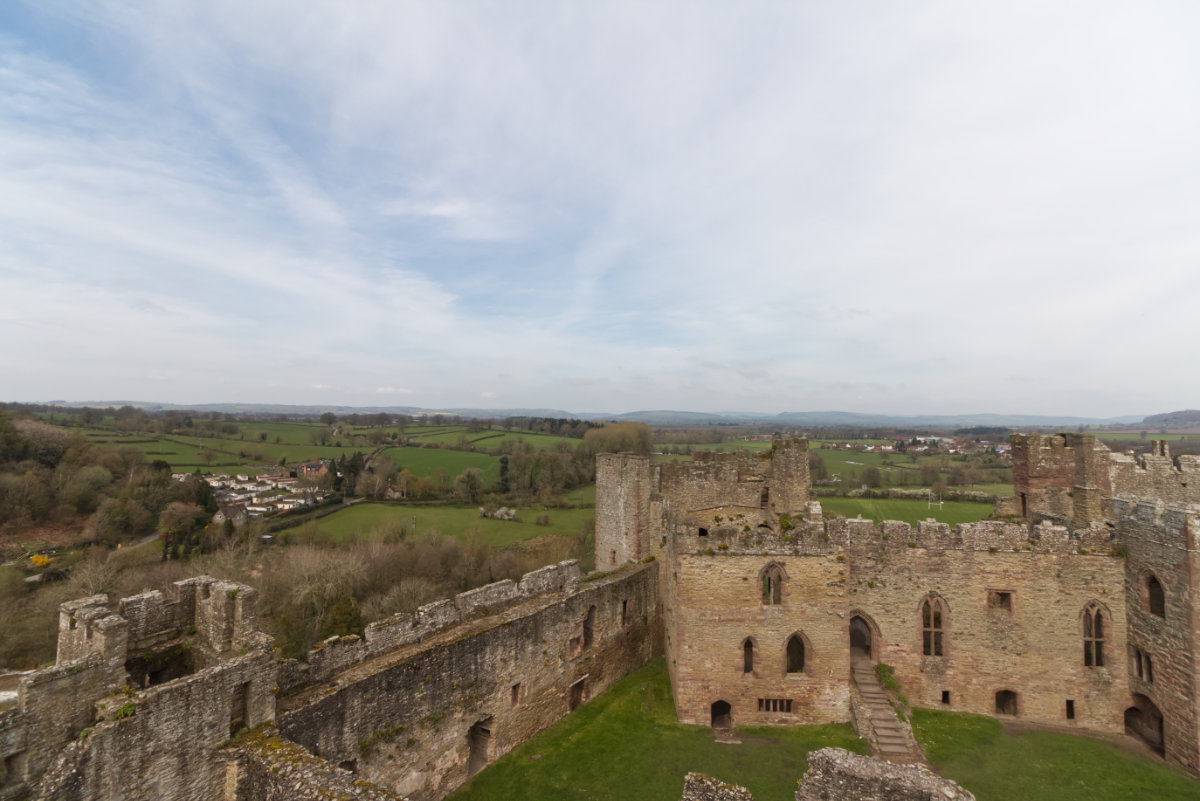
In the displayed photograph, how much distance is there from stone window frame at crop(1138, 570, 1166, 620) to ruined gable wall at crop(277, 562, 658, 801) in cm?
1338

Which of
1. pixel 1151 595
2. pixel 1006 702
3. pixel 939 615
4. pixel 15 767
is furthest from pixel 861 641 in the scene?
pixel 15 767

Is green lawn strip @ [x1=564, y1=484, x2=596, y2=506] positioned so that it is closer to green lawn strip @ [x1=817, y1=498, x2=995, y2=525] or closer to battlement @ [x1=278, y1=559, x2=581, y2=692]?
green lawn strip @ [x1=817, y1=498, x2=995, y2=525]

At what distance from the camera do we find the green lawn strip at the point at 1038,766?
11.1m

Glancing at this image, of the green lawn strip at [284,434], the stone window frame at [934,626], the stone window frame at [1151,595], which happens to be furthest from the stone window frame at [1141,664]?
the green lawn strip at [284,434]

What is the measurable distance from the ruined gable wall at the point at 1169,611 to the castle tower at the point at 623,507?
13212 mm

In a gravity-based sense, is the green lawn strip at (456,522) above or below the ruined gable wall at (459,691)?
below

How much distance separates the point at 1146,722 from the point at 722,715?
10.9 meters

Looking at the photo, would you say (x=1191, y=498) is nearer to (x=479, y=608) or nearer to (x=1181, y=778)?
(x=1181, y=778)

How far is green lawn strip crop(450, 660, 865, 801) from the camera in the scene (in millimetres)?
11469

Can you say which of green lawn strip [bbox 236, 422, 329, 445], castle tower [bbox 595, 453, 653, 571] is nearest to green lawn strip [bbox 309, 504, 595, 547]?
castle tower [bbox 595, 453, 653, 571]

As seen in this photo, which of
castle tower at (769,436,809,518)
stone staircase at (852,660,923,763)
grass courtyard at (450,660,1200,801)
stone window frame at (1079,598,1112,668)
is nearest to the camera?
grass courtyard at (450,660,1200,801)

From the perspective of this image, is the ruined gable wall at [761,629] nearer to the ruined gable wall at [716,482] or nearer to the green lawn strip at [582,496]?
the ruined gable wall at [716,482]

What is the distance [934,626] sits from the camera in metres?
14.2

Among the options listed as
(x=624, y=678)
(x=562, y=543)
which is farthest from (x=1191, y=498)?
(x=562, y=543)
